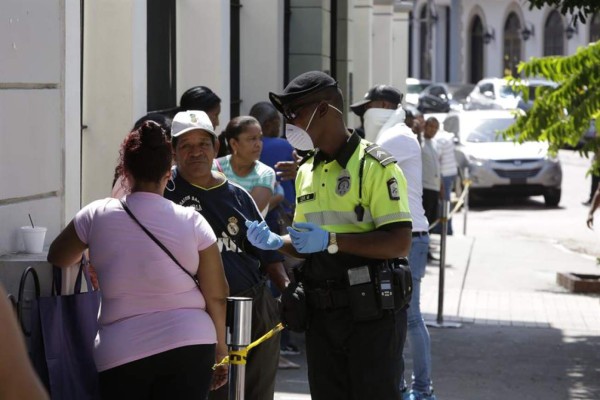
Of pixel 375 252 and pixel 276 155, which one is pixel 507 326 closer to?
pixel 276 155

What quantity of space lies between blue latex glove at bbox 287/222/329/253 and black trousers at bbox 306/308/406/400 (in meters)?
0.32

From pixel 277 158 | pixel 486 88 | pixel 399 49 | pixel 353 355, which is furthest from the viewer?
pixel 486 88

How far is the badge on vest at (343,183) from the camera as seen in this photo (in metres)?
5.52

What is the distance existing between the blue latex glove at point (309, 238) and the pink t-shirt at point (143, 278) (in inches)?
15.4

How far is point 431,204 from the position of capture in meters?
13.4

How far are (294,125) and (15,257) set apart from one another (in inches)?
55.6

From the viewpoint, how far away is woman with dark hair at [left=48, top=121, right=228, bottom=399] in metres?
5.12

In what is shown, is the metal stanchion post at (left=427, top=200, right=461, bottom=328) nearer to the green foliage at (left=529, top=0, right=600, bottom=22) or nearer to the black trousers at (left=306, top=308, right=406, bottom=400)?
the green foliage at (left=529, top=0, right=600, bottom=22)

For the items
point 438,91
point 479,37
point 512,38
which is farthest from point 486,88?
point 479,37

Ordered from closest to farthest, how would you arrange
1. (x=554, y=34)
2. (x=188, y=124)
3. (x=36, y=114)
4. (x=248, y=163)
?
1. (x=188, y=124)
2. (x=36, y=114)
3. (x=248, y=163)
4. (x=554, y=34)

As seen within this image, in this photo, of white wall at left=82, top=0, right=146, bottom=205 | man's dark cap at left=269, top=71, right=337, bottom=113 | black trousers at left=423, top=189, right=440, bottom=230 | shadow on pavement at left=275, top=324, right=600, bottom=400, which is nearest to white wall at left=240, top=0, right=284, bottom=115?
black trousers at left=423, top=189, right=440, bottom=230

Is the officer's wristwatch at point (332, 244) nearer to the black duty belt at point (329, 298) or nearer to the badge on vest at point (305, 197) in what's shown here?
the black duty belt at point (329, 298)

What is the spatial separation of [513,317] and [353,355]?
7.10 meters

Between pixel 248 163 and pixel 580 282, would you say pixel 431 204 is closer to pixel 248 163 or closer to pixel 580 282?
pixel 580 282
